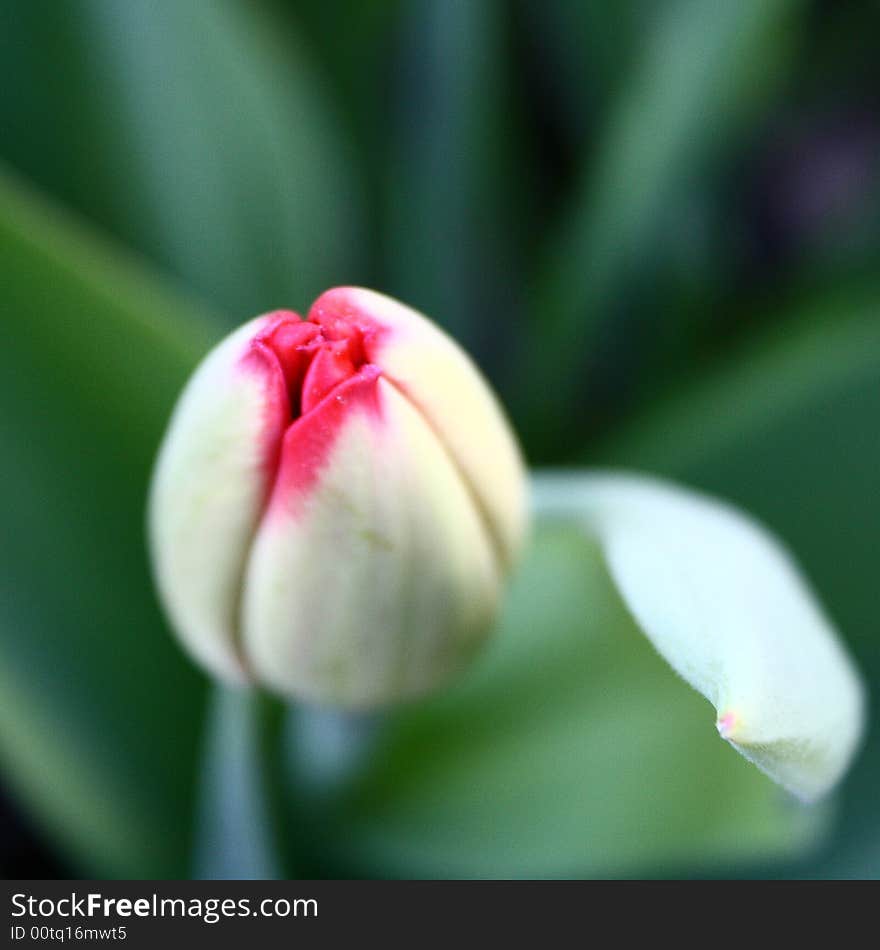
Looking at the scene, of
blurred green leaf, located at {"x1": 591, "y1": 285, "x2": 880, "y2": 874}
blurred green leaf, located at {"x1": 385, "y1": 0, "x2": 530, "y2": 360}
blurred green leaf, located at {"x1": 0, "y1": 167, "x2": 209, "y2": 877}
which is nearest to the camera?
blurred green leaf, located at {"x1": 0, "y1": 167, "x2": 209, "y2": 877}

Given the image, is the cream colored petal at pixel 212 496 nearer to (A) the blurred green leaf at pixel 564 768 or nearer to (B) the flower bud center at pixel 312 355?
(B) the flower bud center at pixel 312 355

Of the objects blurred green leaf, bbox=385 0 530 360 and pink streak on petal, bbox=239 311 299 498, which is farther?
blurred green leaf, bbox=385 0 530 360

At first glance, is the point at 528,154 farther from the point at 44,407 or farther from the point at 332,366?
the point at 332,366

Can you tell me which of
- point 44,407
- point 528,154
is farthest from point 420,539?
point 528,154

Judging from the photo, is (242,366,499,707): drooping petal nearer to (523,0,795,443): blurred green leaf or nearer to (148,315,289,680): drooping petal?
(148,315,289,680): drooping petal

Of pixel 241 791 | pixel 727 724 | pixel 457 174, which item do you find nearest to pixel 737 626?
pixel 727 724

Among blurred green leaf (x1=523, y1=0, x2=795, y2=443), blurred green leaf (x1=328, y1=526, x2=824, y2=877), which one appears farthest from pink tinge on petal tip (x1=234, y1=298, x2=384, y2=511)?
blurred green leaf (x1=523, y1=0, x2=795, y2=443)
